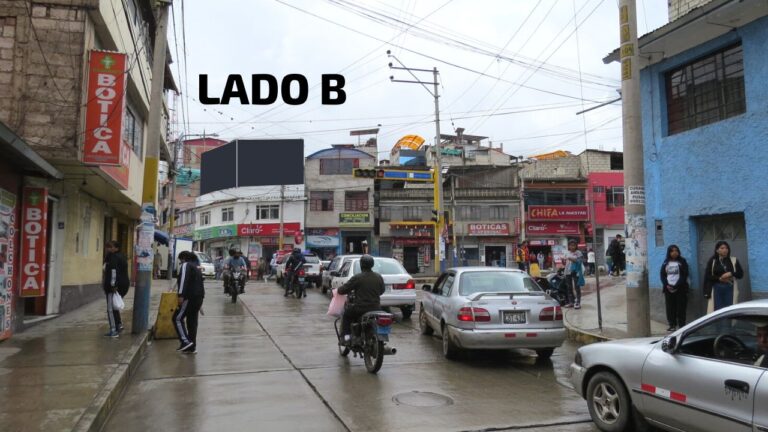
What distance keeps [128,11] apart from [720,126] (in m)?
14.4

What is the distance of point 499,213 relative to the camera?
47500mm

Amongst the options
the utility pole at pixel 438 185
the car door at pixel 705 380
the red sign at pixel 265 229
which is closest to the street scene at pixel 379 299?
the car door at pixel 705 380

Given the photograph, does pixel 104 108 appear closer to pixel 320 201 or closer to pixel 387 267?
pixel 387 267

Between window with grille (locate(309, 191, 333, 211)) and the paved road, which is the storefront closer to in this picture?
window with grille (locate(309, 191, 333, 211))

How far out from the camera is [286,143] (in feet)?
155

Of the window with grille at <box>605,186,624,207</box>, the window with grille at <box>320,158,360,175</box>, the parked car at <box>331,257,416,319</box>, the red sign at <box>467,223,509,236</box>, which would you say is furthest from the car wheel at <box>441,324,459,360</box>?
the window with grille at <box>605,186,624,207</box>

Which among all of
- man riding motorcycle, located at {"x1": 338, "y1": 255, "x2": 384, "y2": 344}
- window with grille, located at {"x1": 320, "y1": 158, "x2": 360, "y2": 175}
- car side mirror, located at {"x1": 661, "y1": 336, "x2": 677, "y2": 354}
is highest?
window with grille, located at {"x1": 320, "y1": 158, "x2": 360, "y2": 175}

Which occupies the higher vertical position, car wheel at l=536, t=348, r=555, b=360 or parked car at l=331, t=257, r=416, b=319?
parked car at l=331, t=257, r=416, b=319

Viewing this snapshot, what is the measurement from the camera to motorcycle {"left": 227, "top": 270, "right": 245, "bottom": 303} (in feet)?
58.1

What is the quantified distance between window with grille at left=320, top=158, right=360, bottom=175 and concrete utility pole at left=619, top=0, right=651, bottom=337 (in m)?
39.1

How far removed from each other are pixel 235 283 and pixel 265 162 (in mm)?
30734

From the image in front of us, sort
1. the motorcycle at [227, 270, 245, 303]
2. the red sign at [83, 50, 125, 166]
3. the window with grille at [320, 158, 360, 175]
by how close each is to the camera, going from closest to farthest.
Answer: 1. the red sign at [83, 50, 125, 166]
2. the motorcycle at [227, 270, 245, 303]
3. the window with grille at [320, 158, 360, 175]

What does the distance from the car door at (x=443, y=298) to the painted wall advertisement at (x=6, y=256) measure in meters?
7.05

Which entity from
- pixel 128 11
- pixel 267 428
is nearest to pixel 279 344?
pixel 267 428
